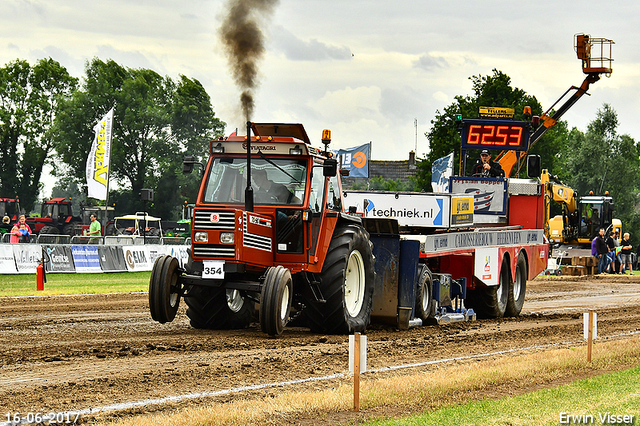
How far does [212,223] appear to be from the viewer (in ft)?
36.5

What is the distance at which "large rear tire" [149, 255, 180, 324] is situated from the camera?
1157 centimetres

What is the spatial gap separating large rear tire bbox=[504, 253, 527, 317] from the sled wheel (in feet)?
11.6

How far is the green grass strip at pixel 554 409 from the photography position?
699cm

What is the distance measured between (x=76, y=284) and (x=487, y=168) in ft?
38.1

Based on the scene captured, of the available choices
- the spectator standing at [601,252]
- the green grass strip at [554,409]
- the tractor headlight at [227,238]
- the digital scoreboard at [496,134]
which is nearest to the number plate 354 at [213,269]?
the tractor headlight at [227,238]

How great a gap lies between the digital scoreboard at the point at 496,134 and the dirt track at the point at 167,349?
464 centimetres

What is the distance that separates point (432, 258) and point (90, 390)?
8.91m

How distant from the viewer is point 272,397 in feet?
25.3

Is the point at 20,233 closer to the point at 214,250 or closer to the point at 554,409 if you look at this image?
the point at 214,250

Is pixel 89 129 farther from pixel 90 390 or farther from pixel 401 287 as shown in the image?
pixel 90 390

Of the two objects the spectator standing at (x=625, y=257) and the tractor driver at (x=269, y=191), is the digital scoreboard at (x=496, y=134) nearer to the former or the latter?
the tractor driver at (x=269, y=191)

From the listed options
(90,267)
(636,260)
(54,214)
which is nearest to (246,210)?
(90,267)

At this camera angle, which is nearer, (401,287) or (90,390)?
(90,390)

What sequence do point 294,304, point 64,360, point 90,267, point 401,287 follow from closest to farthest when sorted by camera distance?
1. point 64,360
2. point 294,304
3. point 401,287
4. point 90,267
